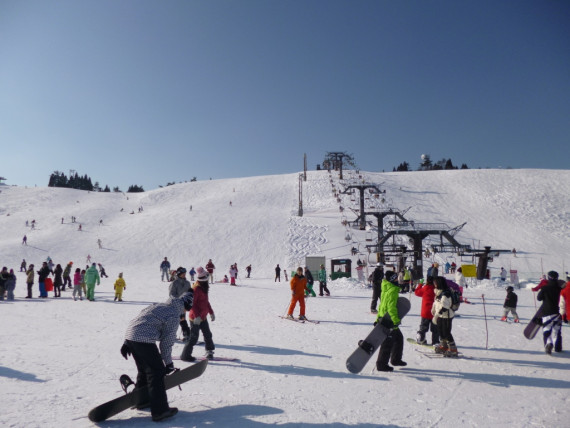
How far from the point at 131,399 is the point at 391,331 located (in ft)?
13.9

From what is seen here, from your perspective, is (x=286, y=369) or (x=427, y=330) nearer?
(x=286, y=369)

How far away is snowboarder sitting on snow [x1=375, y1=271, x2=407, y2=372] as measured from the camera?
6.30 m

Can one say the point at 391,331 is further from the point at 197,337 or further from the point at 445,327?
the point at 197,337

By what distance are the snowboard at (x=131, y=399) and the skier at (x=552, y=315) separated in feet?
23.0

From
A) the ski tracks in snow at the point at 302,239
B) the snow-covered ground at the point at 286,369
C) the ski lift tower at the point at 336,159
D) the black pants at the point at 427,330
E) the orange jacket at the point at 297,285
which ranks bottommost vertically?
the snow-covered ground at the point at 286,369

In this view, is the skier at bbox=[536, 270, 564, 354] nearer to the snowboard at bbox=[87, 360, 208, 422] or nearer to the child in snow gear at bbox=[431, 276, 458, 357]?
the child in snow gear at bbox=[431, 276, 458, 357]

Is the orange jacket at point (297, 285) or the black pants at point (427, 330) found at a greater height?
the orange jacket at point (297, 285)

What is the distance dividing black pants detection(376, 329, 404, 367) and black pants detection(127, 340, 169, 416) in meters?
3.68

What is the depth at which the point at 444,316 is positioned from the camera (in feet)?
22.6

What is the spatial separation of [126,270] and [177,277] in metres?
27.6

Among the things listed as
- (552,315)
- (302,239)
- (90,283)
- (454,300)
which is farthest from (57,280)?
(302,239)

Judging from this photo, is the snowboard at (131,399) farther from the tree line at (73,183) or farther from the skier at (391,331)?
the tree line at (73,183)

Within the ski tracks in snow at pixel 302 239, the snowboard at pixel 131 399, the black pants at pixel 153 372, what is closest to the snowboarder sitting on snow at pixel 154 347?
the black pants at pixel 153 372

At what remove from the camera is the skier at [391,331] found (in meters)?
6.30
